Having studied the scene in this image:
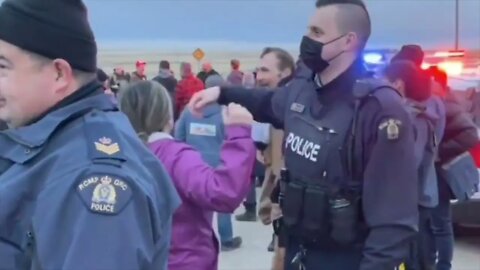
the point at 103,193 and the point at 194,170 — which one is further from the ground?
the point at 103,193

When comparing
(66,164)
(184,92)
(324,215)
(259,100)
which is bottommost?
(184,92)

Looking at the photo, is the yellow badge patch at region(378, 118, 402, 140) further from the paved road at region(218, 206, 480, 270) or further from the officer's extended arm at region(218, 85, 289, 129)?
the paved road at region(218, 206, 480, 270)

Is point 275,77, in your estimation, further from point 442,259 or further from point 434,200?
point 442,259

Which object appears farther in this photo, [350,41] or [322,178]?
[350,41]

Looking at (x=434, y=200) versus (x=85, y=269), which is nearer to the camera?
(x=85, y=269)

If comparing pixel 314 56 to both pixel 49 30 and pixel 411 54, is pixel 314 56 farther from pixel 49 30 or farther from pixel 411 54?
pixel 411 54

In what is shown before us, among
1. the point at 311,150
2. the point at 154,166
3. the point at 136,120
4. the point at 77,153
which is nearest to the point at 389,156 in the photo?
the point at 311,150

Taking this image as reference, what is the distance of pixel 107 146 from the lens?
1.97 meters

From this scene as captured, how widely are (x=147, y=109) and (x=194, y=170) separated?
390 millimetres

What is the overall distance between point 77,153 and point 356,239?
6.25ft

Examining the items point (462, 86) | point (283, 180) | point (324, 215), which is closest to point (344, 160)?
point (324, 215)

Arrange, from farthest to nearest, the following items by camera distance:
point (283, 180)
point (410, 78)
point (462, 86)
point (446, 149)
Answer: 1. point (462, 86)
2. point (446, 149)
3. point (410, 78)
4. point (283, 180)

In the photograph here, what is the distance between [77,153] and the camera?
6.42ft

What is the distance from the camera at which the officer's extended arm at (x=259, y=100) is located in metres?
4.26
